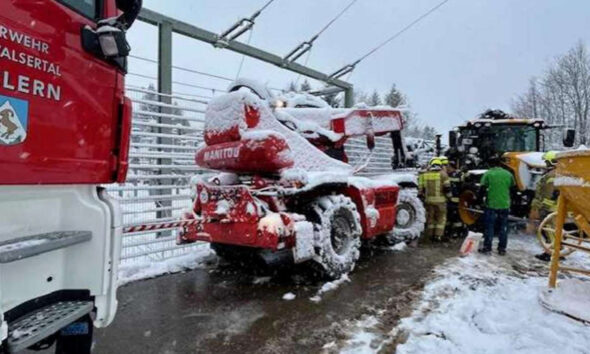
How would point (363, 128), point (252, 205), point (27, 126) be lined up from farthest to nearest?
point (363, 128) < point (252, 205) < point (27, 126)

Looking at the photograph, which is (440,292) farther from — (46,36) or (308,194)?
(46,36)

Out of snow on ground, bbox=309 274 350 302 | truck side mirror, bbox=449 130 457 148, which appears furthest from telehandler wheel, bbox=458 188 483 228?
snow on ground, bbox=309 274 350 302

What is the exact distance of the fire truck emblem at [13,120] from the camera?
1.78 meters

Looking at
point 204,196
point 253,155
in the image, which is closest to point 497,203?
point 253,155

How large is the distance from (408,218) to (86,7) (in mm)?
6702

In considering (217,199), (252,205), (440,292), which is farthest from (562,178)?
(217,199)

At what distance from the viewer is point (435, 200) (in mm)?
8359

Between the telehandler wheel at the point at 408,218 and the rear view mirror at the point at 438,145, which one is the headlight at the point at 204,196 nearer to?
the telehandler wheel at the point at 408,218

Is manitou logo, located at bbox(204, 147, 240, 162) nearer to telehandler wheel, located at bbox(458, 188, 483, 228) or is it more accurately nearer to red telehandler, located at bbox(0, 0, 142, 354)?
red telehandler, located at bbox(0, 0, 142, 354)

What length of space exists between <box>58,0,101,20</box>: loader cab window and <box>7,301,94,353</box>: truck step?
1580 mm

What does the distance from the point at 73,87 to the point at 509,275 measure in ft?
19.0

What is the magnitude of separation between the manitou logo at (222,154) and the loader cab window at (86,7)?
2795mm

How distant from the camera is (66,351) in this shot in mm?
2420

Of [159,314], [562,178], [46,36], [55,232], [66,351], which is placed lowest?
[159,314]
